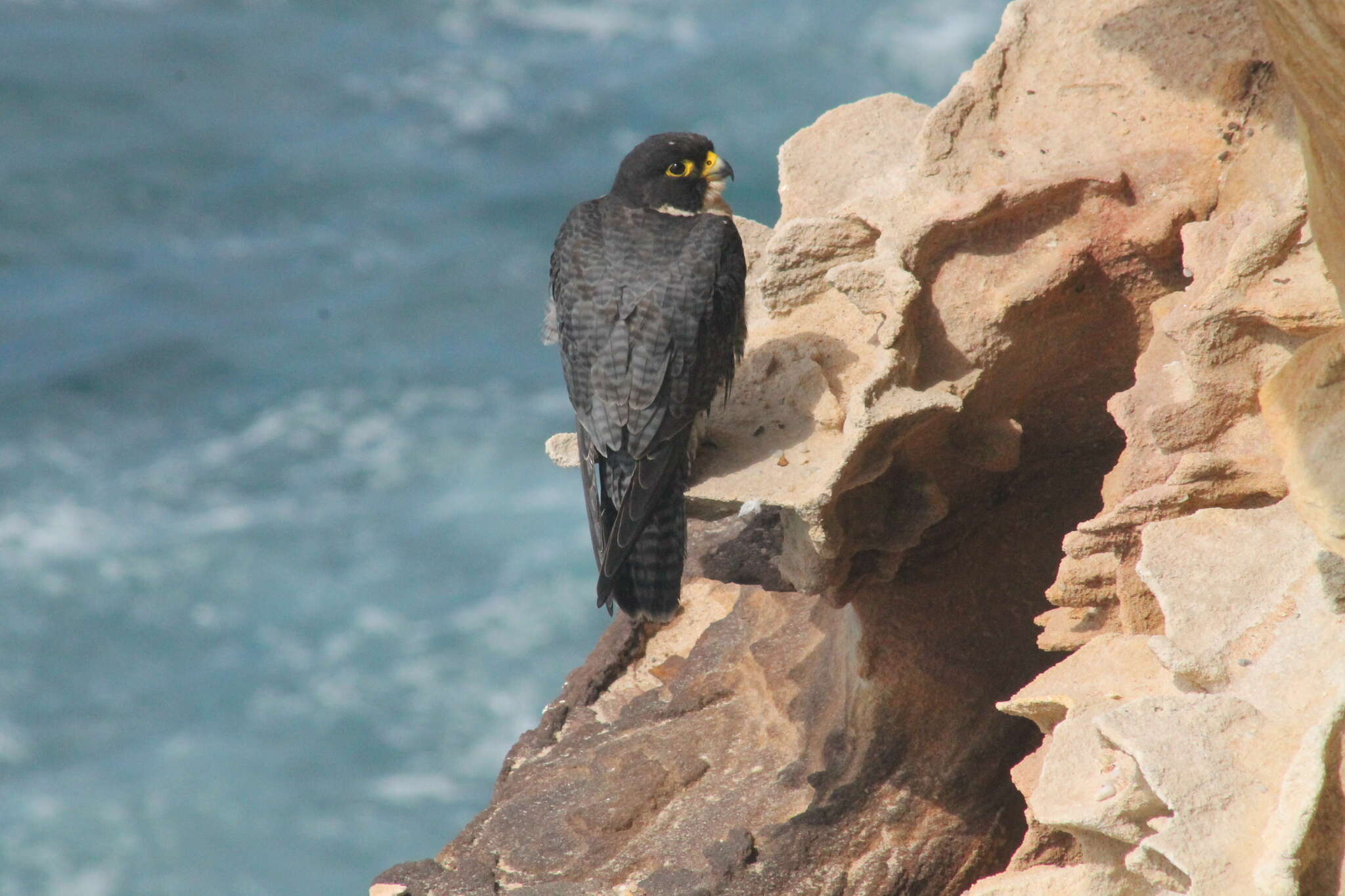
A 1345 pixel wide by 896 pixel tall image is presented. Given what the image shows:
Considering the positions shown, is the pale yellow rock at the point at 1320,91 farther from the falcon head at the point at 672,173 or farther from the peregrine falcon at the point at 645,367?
the falcon head at the point at 672,173

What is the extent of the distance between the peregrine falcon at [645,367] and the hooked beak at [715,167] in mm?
391

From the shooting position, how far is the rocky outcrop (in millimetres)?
2273

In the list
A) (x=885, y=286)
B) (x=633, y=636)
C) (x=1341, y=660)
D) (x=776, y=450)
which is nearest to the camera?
(x=1341, y=660)

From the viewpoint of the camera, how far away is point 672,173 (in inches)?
167

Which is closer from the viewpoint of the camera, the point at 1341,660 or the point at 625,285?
the point at 1341,660


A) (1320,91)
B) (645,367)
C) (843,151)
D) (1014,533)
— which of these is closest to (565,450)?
(645,367)

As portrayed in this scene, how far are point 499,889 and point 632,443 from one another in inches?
56.5

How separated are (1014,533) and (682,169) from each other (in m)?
1.52

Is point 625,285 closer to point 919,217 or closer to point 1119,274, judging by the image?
point 919,217

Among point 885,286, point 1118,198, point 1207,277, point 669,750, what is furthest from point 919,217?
point 669,750

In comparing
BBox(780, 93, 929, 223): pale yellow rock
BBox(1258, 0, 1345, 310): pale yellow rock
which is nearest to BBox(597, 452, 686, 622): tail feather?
BBox(780, 93, 929, 223): pale yellow rock

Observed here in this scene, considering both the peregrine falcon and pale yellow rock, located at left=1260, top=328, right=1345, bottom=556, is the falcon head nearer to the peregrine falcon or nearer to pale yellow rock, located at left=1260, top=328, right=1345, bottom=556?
the peregrine falcon

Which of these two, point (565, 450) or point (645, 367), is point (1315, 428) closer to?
point (645, 367)

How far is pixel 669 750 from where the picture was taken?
4246 mm
